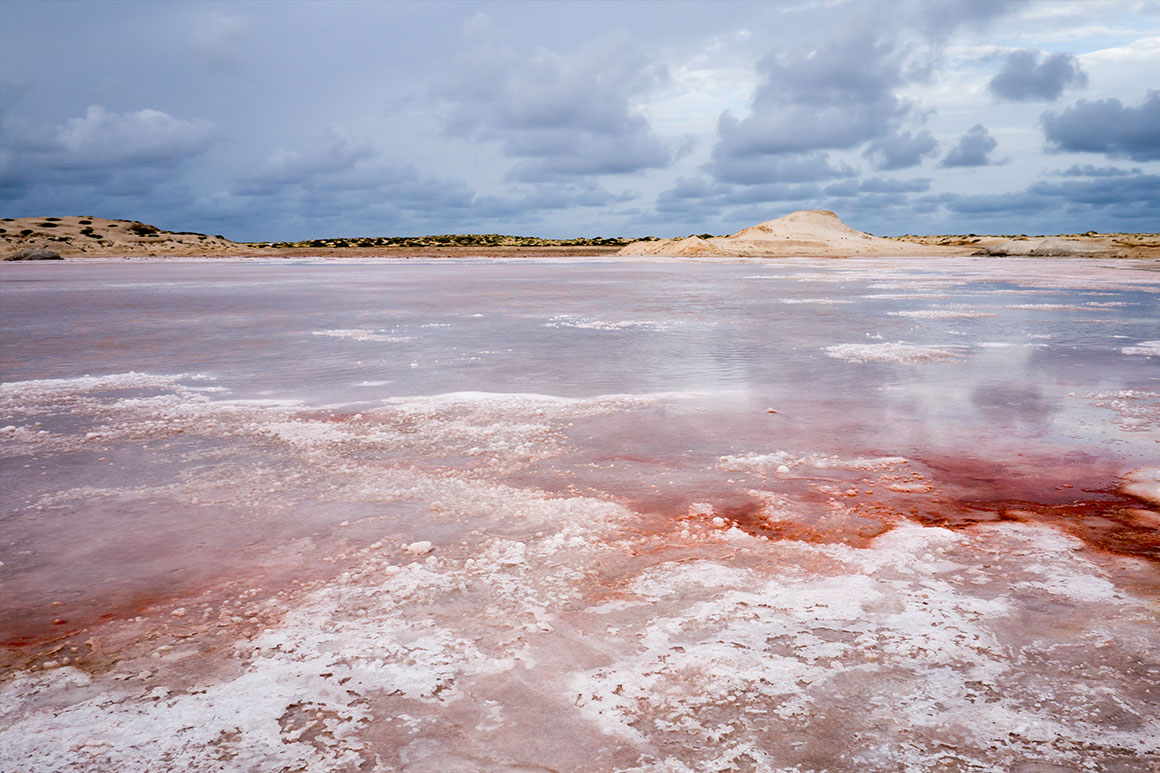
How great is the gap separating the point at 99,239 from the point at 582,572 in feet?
372

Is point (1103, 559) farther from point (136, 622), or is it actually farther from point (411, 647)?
point (136, 622)

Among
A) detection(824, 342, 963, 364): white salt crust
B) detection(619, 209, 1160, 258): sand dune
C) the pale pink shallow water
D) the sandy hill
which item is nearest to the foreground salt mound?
detection(619, 209, 1160, 258): sand dune

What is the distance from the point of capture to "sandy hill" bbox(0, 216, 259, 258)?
83875 mm

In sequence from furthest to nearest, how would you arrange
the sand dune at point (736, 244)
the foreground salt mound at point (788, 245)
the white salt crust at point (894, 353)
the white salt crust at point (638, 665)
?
the foreground salt mound at point (788, 245) < the sand dune at point (736, 244) < the white salt crust at point (894, 353) < the white salt crust at point (638, 665)

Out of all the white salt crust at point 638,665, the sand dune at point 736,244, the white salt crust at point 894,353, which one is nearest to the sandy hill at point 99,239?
the sand dune at point 736,244

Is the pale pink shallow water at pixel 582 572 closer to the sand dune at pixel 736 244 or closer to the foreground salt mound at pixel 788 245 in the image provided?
the sand dune at pixel 736 244

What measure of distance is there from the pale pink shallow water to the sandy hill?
84.3 meters

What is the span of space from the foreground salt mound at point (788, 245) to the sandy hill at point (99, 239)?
170ft

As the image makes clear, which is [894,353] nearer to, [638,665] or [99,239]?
[638,665]

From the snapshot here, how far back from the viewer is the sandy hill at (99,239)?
8388 centimetres

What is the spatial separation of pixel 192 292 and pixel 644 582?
2645 centimetres

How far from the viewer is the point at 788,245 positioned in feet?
275

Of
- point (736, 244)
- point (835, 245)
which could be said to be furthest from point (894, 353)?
point (835, 245)

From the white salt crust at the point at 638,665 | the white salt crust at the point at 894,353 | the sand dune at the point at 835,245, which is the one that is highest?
the sand dune at the point at 835,245
